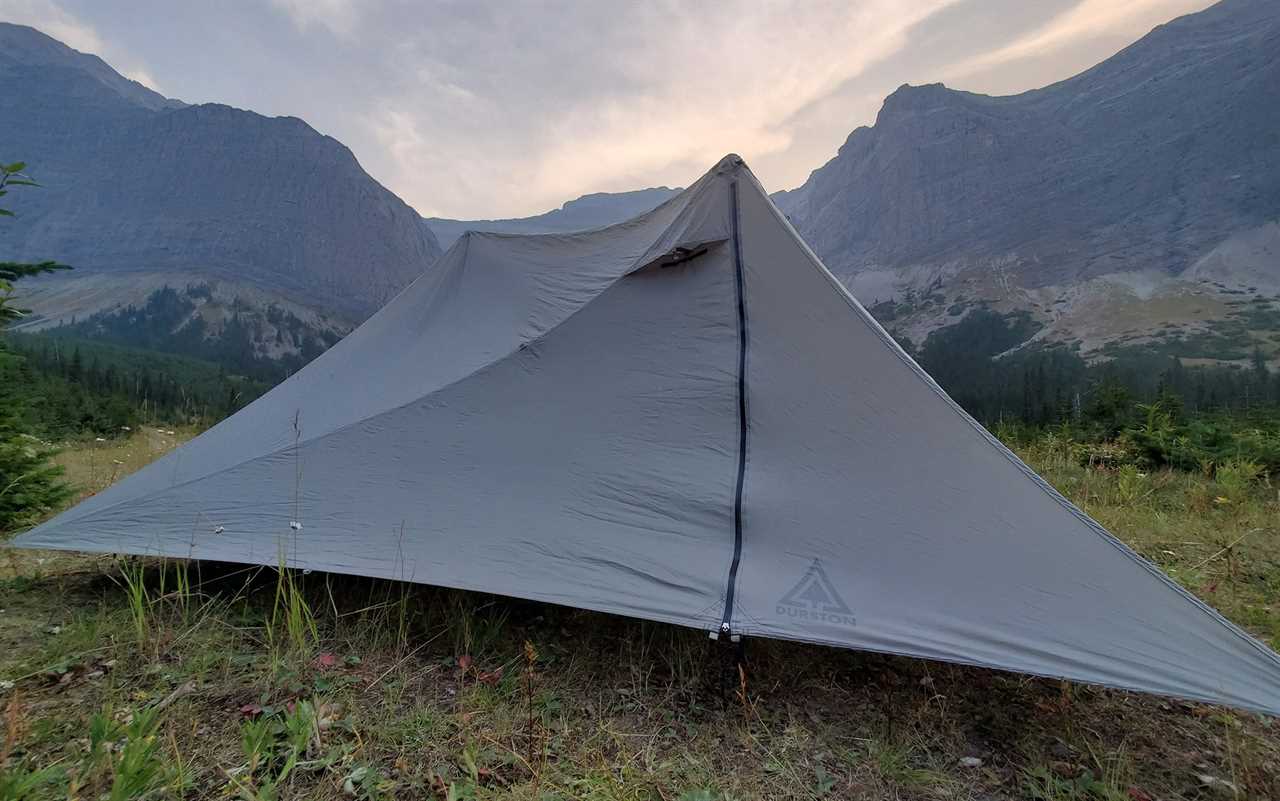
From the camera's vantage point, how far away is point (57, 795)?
1513 millimetres

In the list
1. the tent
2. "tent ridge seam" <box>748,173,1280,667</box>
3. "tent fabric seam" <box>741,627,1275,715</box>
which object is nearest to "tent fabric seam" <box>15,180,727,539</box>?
the tent

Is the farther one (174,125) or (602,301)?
(174,125)

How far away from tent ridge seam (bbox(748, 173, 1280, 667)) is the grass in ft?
1.53

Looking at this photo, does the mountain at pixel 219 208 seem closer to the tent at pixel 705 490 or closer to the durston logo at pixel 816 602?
the tent at pixel 705 490

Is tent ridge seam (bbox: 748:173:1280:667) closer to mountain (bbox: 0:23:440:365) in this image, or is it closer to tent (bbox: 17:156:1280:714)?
tent (bbox: 17:156:1280:714)

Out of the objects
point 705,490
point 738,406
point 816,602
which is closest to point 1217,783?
point 816,602

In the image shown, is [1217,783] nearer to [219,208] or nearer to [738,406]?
[738,406]

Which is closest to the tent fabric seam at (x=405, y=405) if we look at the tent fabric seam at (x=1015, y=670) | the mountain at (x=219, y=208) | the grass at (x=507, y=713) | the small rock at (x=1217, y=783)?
the grass at (x=507, y=713)

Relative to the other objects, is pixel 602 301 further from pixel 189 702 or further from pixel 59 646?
pixel 59 646

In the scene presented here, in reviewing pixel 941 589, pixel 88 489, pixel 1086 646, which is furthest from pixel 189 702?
pixel 88 489

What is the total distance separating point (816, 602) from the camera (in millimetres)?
2242

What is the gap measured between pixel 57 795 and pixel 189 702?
51 cm

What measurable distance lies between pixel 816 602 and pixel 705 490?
661 mm

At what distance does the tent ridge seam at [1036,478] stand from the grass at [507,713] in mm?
466
